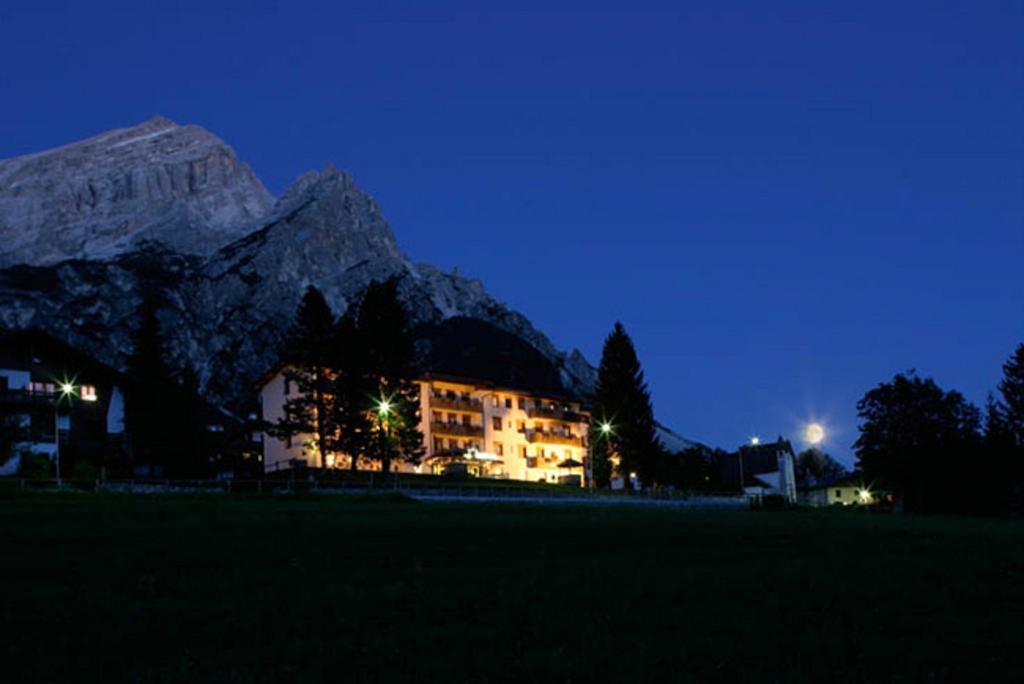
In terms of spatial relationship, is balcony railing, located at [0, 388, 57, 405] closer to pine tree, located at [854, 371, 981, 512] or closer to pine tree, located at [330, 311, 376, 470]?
pine tree, located at [330, 311, 376, 470]

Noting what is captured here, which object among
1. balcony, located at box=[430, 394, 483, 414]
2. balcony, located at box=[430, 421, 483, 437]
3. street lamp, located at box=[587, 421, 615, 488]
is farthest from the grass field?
balcony, located at box=[430, 394, 483, 414]

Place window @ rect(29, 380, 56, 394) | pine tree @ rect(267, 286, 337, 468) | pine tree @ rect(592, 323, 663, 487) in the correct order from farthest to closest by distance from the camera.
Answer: pine tree @ rect(592, 323, 663, 487) → window @ rect(29, 380, 56, 394) → pine tree @ rect(267, 286, 337, 468)

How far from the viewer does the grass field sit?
11.8 m

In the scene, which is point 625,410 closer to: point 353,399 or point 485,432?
point 485,432

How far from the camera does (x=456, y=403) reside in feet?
453

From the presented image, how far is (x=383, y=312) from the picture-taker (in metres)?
94.8

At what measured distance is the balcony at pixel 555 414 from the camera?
14882cm

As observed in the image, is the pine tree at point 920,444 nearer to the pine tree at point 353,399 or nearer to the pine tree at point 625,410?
the pine tree at point 625,410

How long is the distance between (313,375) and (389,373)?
35.5 ft

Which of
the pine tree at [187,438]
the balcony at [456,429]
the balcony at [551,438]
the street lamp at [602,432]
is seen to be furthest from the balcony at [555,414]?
the pine tree at [187,438]

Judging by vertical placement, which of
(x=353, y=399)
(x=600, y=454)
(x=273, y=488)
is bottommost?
(x=273, y=488)

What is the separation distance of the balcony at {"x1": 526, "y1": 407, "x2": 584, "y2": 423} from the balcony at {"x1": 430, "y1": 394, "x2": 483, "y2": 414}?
996 centimetres

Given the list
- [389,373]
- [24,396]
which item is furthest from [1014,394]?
[24,396]

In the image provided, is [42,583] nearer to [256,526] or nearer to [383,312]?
[256,526]
